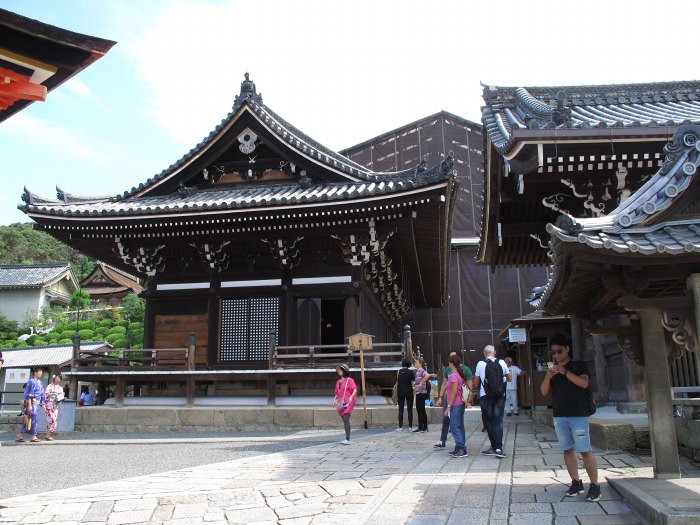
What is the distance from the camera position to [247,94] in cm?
1722

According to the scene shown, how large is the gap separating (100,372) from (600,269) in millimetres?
13718

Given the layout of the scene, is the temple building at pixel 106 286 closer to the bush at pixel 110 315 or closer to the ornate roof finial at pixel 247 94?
the bush at pixel 110 315

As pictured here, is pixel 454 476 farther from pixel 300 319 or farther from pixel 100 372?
pixel 100 372

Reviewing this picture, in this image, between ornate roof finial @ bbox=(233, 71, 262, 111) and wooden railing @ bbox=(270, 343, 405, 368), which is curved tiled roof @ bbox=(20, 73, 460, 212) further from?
wooden railing @ bbox=(270, 343, 405, 368)

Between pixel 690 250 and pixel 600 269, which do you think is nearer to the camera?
pixel 690 250

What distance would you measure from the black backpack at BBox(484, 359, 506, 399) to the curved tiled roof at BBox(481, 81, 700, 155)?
3315 mm

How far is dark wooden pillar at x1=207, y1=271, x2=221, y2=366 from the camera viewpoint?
15.7 metres

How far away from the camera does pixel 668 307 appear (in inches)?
187

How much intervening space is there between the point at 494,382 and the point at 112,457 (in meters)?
6.64

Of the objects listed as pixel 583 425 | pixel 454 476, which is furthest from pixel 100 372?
pixel 583 425

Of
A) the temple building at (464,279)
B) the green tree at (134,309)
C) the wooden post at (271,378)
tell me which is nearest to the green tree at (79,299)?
the green tree at (134,309)

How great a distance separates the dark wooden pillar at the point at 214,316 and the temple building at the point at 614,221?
7.41 metres

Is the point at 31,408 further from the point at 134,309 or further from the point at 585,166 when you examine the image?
the point at 134,309

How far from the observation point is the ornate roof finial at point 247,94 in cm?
1711
